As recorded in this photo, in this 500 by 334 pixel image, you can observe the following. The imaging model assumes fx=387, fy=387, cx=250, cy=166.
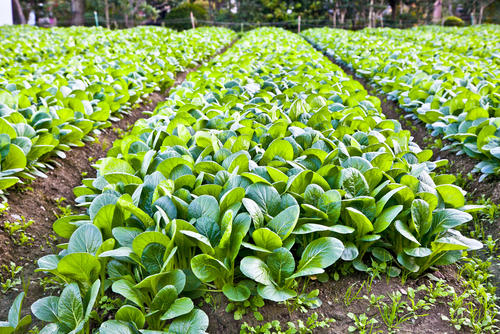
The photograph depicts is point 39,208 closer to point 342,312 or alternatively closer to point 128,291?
point 128,291

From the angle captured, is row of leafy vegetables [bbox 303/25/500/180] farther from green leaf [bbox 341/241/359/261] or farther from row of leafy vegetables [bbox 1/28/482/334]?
green leaf [bbox 341/241/359/261]

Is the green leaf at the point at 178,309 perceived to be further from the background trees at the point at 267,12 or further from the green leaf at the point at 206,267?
the background trees at the point at 267,12

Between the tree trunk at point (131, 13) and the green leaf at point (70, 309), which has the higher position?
the tree trunk at point (131, 13)

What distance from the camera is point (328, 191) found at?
2311mm

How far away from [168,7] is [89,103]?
3731cm

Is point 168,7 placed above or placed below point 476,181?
above

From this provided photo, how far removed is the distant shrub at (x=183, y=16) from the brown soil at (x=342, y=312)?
3053cm

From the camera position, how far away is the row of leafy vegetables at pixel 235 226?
190 centimetres

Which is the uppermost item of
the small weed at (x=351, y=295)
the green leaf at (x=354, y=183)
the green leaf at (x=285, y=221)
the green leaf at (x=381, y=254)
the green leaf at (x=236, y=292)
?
the green leaf at (x=354, y=183)

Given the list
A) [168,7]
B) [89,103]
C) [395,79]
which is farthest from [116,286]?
[168,7]

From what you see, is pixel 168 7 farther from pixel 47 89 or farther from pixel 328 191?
pixel 328 191

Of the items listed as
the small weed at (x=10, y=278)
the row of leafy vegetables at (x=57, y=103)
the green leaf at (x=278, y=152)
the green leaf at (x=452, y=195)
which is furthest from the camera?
the row of leafy vegetables at (x=57, y=103)

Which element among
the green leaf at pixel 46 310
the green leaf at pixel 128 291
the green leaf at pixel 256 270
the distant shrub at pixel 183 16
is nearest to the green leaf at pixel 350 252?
the green leaf at pixel 256 270

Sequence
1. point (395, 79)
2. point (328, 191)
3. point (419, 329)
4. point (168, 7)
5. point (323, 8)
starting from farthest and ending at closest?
point (168, 7), point (323, 8), point (395, 79), point (328, 191), point (419, 329)
